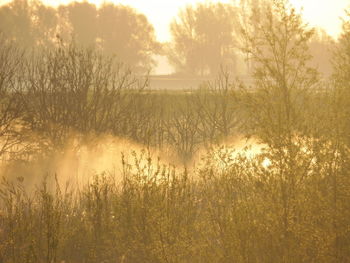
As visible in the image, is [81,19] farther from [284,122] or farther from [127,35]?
[284,122]

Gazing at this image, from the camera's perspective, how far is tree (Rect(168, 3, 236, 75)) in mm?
59281

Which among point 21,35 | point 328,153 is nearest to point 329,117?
point 328,153

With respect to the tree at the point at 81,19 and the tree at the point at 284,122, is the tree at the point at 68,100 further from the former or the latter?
the tree at the point at 81,19

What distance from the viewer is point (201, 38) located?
60.1 m

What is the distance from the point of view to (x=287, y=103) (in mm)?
7406

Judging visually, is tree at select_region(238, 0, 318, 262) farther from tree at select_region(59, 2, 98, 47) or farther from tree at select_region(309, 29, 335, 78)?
tree at select_region(59, 2, 98, 47)

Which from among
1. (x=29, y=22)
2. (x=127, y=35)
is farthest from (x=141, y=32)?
(x=29, y=22)

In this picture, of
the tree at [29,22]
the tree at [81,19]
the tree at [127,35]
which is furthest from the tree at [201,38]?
the tree at [29,22]

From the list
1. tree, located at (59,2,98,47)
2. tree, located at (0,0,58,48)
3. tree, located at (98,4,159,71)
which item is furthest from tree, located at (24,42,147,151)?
tree, located at (59,2,98,47)

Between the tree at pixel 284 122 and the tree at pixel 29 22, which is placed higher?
the tree at pixel 29 22

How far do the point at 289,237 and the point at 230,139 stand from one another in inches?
437

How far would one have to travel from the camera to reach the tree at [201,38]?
194ft

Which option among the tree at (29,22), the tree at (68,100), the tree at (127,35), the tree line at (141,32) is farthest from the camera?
the tree at (127,35)

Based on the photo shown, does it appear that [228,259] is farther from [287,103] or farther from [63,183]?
[63,183]
